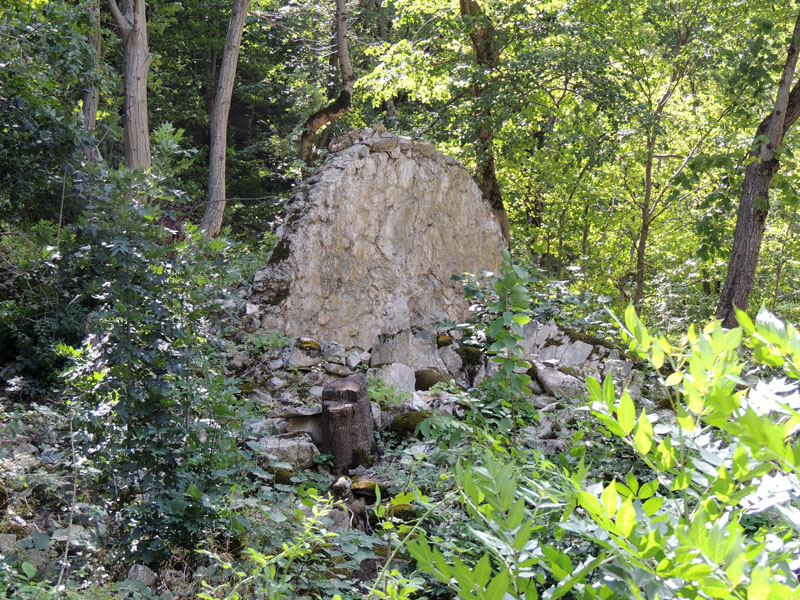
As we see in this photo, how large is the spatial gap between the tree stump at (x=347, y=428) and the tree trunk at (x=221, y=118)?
556 centimetres

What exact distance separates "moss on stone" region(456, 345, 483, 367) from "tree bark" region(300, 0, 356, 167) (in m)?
5.81

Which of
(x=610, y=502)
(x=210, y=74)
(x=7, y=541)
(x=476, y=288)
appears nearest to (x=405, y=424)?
(x=476, y=288)

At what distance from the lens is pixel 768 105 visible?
8672 millimetres

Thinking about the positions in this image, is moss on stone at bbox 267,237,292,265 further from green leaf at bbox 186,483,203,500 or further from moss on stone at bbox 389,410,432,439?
green leaf at bbox 186,483,203,500

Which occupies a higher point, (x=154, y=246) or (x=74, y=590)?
(x=154, y=246)

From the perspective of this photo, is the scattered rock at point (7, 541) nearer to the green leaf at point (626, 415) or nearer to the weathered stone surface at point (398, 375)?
the green leaf at point (626, 415)

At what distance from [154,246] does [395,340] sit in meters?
3.66

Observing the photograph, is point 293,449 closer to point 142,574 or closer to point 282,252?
point 142,574

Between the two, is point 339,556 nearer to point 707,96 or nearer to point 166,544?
point 166,544

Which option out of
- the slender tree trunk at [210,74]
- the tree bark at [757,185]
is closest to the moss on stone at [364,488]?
the tree bark at [757,185]

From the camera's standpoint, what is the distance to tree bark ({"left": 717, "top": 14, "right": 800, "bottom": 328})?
7.08 metres

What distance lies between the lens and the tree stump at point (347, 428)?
4660 millimetres

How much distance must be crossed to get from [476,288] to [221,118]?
6.82m

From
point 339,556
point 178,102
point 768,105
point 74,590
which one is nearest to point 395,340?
point 339,556
